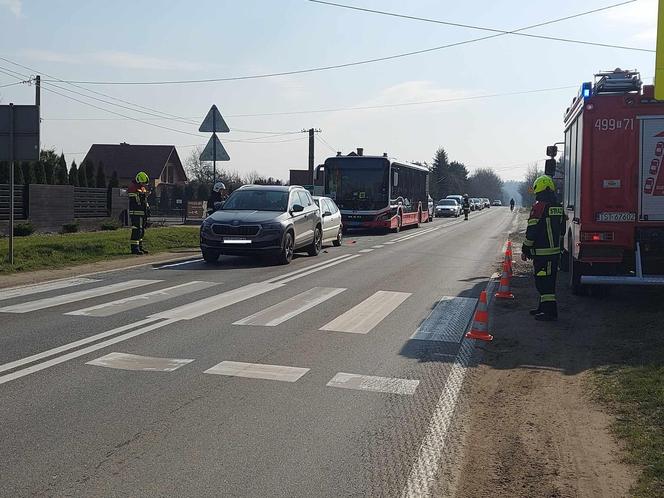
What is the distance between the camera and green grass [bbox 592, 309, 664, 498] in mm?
4711

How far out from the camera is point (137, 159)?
254 ft

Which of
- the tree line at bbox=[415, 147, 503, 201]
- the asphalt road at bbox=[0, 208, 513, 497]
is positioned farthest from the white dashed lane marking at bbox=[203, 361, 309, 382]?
the tree line at bbox=[415, 147, 503, 201]

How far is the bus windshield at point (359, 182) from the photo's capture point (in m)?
32.2

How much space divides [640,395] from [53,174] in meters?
29.5

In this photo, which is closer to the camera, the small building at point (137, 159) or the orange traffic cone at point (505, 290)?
the orange traffic cone at point (505, 290)

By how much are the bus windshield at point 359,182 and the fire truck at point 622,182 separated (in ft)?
68.4

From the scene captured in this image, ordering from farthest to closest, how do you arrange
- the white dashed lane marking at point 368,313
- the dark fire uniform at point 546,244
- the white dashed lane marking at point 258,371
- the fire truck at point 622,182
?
1. the fire truck at point 622,182
2. the dark fire uniform at point 546,244
3. the white dashed lane marking at point 368,313
4. the white dashed lane marking at point 258,371

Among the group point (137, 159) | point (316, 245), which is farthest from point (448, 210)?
point (316, 245)

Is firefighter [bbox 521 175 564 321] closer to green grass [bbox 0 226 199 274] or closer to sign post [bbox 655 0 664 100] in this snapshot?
sign post [bbox 655 0 664 100]

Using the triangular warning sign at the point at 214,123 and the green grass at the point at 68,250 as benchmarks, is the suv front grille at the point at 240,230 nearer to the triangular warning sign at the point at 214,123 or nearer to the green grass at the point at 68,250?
the green grass at the point at 68,250

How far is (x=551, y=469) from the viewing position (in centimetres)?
482

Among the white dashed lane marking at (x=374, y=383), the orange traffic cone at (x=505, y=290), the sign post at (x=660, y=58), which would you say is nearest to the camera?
the white dashed lane marking at (x=374, y=383)

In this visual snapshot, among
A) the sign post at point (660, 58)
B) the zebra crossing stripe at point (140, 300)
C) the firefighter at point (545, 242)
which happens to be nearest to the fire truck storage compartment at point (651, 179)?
the firefighter at point (545, 242)

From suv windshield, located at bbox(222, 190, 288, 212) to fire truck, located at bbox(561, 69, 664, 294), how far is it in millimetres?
8502
